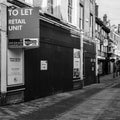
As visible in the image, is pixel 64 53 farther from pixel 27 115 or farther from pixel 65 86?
pixel 27 115

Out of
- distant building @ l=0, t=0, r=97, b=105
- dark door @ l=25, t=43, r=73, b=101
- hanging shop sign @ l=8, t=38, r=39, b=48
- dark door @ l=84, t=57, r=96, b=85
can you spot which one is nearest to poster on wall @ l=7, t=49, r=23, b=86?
distant building @ l=0, t=0, r=97, b=105

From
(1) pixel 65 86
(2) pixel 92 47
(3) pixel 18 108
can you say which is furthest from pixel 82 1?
(3) pixel 18 108

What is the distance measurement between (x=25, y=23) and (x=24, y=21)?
91 millimetres

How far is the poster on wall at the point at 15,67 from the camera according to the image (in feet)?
47.1

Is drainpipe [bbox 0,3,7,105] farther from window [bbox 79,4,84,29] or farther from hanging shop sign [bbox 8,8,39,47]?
window [bbox 79,4,84,29]

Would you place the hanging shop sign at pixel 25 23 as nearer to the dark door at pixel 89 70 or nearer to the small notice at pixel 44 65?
the small notice at pixel 44 65

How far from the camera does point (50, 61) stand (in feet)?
61.7

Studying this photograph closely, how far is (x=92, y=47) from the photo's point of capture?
30719mm

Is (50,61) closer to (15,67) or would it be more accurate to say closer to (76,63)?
(15,67)

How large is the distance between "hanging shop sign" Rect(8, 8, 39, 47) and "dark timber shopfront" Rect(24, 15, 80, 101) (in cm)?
177

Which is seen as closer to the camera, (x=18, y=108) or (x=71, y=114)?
(x=71, y=114)

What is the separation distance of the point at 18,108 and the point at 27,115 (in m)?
1.80

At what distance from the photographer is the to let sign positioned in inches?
548

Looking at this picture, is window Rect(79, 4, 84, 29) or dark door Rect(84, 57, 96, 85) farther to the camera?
dark door Rect(84, 57, 96, 85)
